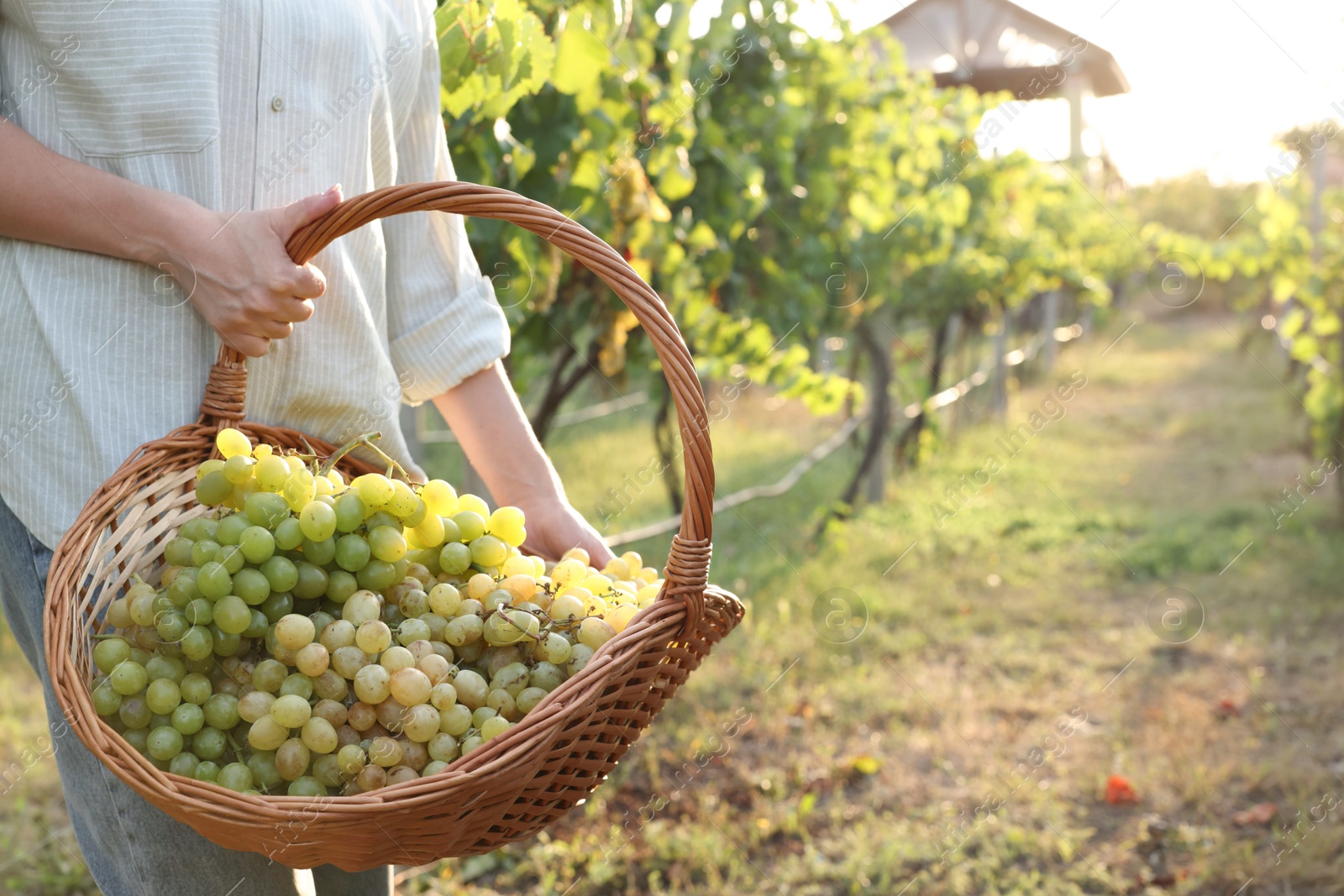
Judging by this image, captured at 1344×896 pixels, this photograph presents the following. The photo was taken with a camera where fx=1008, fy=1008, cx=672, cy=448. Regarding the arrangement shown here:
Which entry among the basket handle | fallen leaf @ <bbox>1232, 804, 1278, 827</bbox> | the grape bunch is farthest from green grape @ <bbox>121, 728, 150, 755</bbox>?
fallen leaf @ <bbox>1232, 804, 1278, 827</bbox>

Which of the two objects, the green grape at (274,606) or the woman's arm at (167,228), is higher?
the woman's arm at (167,228)

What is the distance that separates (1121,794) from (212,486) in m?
2.59

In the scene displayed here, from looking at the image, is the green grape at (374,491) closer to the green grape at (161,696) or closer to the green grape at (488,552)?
the green grape at (488,552)

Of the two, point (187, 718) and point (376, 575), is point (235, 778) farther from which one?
point (376, 575)

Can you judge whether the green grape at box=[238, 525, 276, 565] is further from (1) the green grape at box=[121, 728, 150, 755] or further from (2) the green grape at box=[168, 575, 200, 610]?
(1) the green grape at box=[121, 728, 150, 755]

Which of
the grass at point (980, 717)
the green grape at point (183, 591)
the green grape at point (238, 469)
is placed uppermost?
the green grape at point (238, 469)

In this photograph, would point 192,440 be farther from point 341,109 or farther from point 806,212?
point 806,212

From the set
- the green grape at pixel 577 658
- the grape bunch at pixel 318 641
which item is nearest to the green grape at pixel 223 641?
the grape bunch at pixel 318 641

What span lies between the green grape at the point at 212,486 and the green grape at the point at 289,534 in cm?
8

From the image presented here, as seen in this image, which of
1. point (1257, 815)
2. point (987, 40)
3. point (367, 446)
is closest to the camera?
point (367, 446)

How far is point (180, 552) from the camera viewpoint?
988mm

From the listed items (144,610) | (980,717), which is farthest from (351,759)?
(980,717)

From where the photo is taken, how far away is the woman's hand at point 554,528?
1.28m

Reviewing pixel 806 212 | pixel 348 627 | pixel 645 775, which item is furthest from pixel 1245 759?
pixel 348 627
